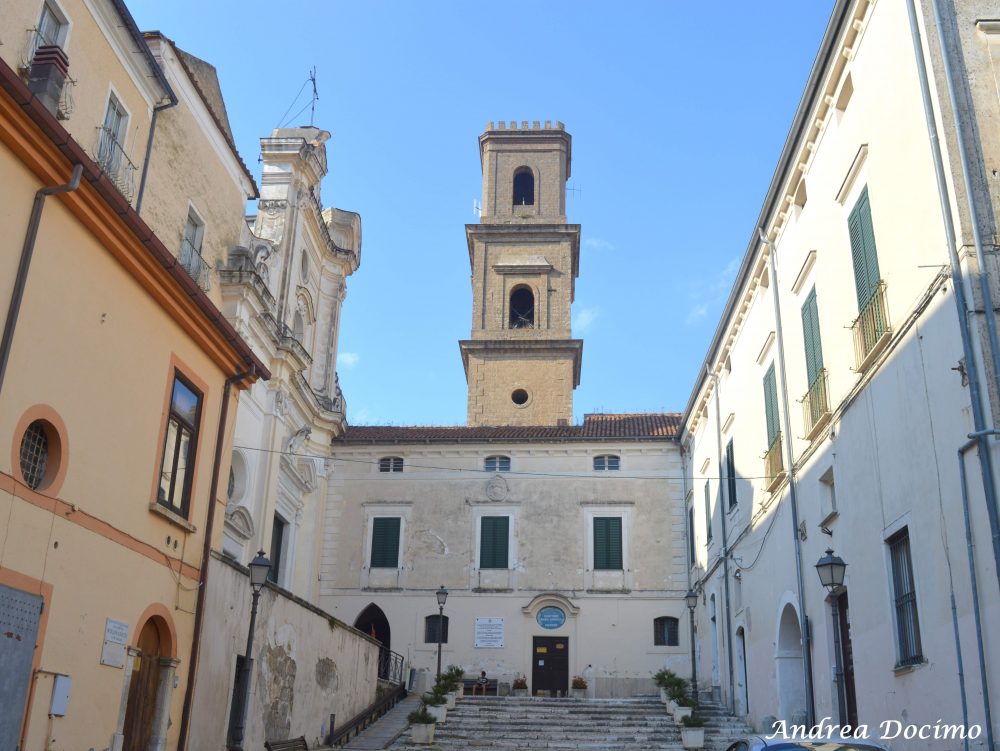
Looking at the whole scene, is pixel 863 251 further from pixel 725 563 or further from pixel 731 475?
pixel 725 563

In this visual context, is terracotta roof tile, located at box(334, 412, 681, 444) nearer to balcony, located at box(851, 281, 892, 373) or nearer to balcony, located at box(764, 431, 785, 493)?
balcony, located at box(764, 431, 785, 493)

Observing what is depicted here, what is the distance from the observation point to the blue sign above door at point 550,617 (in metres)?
31.6

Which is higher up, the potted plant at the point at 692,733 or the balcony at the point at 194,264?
the balcony at the point at 194,264

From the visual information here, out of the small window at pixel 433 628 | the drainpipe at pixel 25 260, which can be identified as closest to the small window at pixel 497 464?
the small window at pixel 433 628

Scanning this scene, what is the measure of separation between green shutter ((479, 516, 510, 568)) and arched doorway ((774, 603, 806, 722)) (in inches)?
568

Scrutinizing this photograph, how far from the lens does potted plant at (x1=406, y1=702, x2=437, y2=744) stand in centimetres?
2178

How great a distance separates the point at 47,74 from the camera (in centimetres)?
1434

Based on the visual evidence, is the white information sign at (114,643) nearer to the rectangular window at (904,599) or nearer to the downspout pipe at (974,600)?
the downspout pipe at (974,600)

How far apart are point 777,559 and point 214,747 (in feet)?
35.5

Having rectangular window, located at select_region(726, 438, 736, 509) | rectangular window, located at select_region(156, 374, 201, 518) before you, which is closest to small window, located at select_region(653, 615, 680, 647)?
rectangular window, located at select_region(726, 438, 736, 509)

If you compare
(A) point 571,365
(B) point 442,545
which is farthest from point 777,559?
(A) point 571,365

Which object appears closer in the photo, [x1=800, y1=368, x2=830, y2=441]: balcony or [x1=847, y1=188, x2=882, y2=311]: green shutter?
[x1=847, y1=188, x2=882, y2=311]: green shutter

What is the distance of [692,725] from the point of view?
2098 centimetres

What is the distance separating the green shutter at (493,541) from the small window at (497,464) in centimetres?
167
